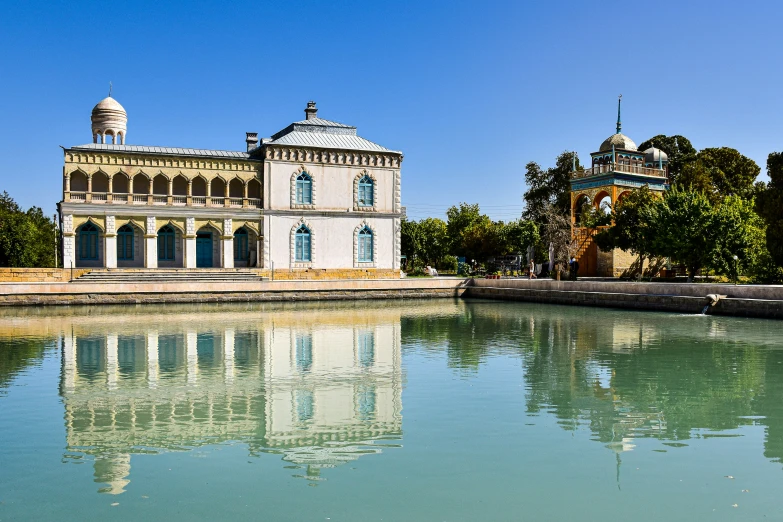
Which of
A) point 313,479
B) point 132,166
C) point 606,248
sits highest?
point 132,166

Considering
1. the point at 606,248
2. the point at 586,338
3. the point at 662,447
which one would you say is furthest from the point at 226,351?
the point at 606,248

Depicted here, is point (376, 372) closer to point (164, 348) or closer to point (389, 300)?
point (164, 348)

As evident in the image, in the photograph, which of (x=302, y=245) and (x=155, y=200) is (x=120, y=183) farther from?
(x=302, y=245)

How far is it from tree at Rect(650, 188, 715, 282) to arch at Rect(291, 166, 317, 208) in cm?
1711

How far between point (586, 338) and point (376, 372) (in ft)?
23.5

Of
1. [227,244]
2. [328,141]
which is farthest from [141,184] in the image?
[328,141]

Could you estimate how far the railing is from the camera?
137 feet

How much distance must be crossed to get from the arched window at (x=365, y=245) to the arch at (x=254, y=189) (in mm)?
5840

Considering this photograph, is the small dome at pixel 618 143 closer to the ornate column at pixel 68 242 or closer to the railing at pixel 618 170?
the railing at pixel 618 170

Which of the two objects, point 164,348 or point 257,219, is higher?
point 257,219

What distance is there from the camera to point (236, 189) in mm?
38219

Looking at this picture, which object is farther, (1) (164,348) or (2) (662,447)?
(1) (164,348)

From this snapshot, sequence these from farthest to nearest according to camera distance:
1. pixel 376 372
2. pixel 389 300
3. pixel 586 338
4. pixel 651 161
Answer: pixel 651 161 < pixel 389 300 < pixel 586 338 < pixel 376 372

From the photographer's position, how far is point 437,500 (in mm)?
6273
